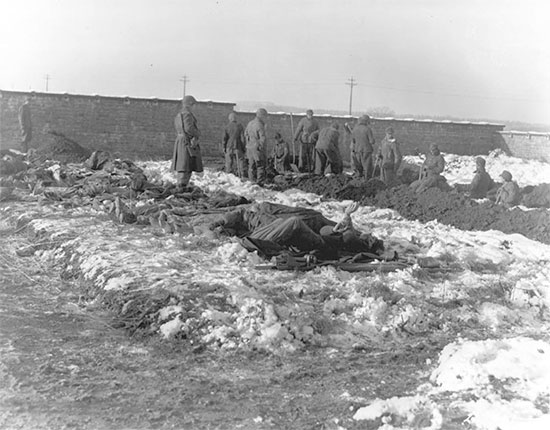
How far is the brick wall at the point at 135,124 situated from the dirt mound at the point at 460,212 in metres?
9.13

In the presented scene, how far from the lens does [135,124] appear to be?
837 inches

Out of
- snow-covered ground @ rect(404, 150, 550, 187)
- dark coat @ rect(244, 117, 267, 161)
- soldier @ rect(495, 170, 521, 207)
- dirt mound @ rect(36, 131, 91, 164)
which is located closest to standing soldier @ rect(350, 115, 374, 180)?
dark coat @ rect(244, 117, 267, 161)

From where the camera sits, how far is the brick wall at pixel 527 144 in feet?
73.9

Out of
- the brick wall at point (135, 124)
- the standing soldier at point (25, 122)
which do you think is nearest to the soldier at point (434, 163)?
the brick wall at point (135, 124)

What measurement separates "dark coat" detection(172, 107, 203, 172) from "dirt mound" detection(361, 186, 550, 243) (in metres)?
3.33

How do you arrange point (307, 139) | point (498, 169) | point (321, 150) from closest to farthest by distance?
point (321, 150) < point (307, 139) < point (498, 169)

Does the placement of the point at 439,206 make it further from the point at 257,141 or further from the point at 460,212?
the point at 257,141

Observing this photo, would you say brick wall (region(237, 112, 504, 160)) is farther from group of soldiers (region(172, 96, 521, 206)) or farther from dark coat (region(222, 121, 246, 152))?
dark coat (region(222, 121, 246, 152))

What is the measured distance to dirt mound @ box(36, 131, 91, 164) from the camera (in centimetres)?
1758

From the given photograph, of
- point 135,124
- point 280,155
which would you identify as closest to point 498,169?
point 280,155

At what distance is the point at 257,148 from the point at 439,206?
482cm

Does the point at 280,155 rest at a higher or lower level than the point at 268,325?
higher

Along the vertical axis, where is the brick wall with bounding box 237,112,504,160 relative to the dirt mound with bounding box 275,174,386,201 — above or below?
above

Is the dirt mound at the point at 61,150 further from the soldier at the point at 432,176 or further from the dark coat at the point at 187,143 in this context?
the soldier at the point at 432,176
